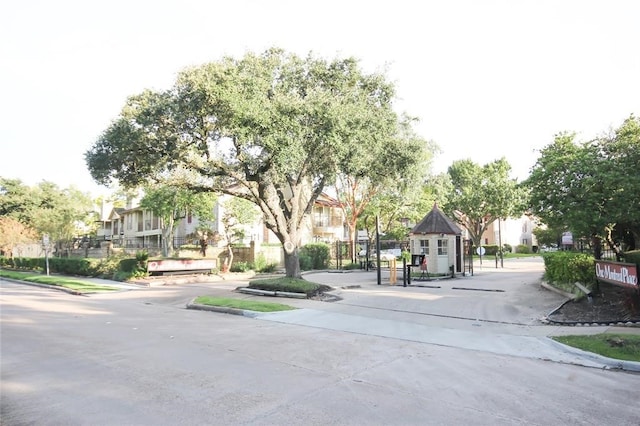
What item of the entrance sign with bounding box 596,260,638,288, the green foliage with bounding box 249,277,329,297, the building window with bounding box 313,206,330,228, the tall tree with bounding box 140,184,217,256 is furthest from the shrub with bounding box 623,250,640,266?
the building window with bounding box 313,206,330,228

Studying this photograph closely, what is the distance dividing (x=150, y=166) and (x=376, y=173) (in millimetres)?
9213

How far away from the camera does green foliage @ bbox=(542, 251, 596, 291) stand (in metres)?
14.2

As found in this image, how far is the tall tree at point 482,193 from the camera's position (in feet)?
164

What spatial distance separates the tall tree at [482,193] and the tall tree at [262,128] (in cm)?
3582

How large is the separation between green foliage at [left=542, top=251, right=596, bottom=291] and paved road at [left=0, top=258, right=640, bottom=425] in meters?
3.60

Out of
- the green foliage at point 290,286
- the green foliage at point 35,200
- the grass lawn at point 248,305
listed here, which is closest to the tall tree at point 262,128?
the green foliage at point 290,286

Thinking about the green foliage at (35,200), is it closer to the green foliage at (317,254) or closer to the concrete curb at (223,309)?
the green foliage at (317,254)

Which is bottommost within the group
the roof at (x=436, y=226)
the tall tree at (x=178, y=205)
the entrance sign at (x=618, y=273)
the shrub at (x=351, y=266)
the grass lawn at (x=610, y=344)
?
the grass lawn at (x=610, y=344)

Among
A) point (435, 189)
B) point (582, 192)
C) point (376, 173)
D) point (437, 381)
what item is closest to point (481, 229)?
point (435, 189)

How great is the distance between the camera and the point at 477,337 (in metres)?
9.48

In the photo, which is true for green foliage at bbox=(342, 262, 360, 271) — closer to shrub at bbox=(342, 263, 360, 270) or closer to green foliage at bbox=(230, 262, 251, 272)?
shrub at bbox=(342, 263, 360, 270)

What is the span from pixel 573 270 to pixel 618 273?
4.26m

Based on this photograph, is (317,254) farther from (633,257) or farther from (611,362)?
(611,362)

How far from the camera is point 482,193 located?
5116 cm
